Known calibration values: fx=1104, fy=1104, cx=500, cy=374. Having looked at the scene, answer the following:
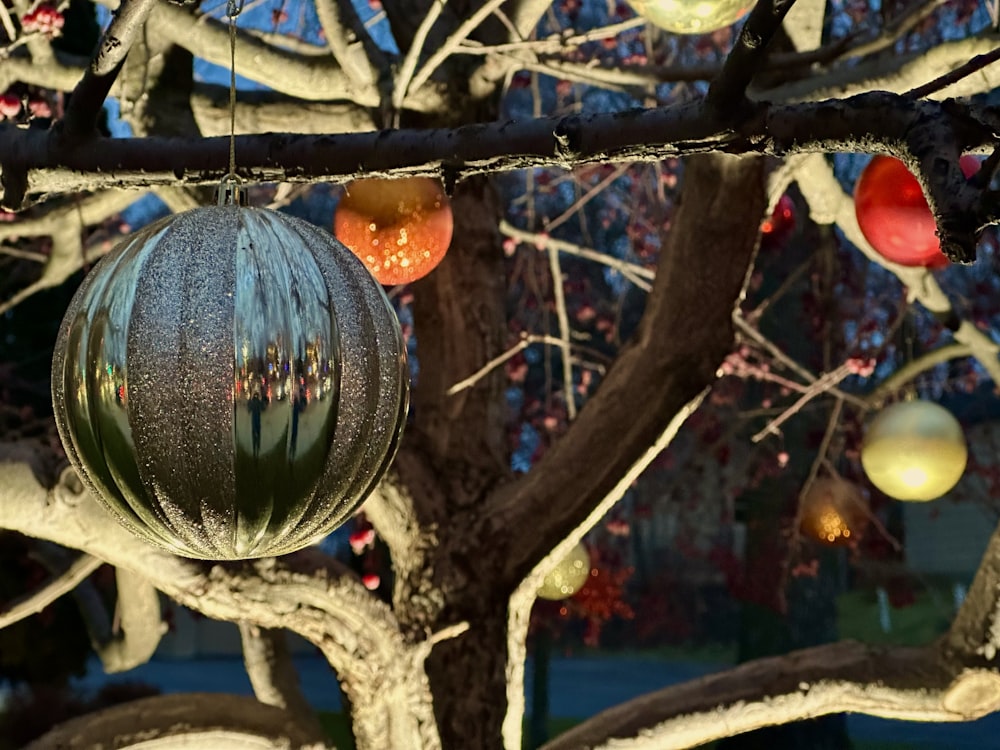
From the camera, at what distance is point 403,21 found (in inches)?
102

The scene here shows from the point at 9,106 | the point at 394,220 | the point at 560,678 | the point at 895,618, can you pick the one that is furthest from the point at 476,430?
the point at 560,678

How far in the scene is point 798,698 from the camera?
7.88ft

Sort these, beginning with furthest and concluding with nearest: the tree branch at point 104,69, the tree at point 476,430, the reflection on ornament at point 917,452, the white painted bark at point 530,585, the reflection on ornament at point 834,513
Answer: the reflection on ornament at point 834,513, the reflection on ornament at point 917,452, the white painted bark at point 530,585, the tree at point 476,430, the tree branch at point 104,69

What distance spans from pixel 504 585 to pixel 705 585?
6421 mm

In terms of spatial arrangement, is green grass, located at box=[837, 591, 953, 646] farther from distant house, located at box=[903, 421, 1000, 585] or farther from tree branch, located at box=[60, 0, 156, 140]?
tree branch, located at box=[60, 0, 156, 140]

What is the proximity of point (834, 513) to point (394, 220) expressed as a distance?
204 cm

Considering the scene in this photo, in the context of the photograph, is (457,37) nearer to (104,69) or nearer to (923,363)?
(104,69)

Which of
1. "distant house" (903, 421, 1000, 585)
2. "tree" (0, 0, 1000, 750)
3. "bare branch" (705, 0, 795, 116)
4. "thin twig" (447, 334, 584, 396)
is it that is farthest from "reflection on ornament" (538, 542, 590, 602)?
"distant house" (903, 421, 1000, 585)

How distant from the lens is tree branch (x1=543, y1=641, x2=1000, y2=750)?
235cm

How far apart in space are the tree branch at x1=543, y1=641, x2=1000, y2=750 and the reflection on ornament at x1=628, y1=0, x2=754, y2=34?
1.39 metres

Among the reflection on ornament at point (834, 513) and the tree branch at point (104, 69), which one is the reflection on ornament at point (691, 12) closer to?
the tree branch at point (104, 69)

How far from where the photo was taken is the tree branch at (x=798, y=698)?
7.70 ft

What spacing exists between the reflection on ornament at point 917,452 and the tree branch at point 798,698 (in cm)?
45

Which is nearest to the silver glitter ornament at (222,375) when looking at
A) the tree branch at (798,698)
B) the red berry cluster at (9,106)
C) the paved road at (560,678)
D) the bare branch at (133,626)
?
the red berry cluster at (9,106)
